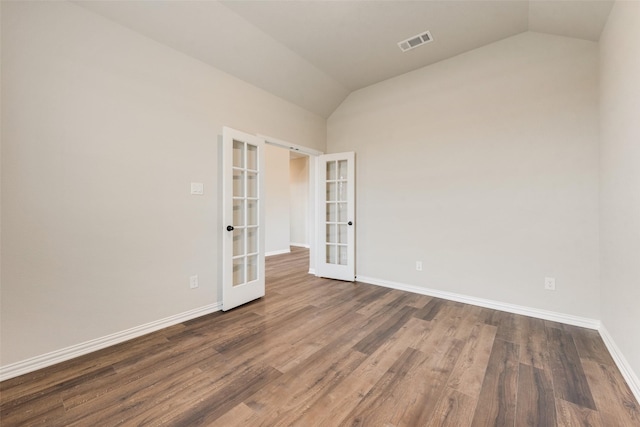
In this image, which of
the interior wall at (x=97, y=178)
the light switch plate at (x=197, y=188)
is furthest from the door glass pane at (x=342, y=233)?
the light switch plate at (x=197, y=188)

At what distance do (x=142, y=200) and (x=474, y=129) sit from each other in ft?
12.4

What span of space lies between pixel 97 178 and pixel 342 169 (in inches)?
128

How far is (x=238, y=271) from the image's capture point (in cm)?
329

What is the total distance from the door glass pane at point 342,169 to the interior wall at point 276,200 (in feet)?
9.54

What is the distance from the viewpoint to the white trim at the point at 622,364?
1.66 meters

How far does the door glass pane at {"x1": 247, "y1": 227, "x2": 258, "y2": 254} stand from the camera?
3.38 metres

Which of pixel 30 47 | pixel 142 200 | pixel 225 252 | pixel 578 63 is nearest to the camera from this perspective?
pixel 30 47

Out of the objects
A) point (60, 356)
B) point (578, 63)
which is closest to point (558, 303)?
point (578, 63)

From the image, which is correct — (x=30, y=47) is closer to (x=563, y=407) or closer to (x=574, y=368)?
(x=563, y=407)

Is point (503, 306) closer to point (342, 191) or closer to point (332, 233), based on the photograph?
point (332, 233)

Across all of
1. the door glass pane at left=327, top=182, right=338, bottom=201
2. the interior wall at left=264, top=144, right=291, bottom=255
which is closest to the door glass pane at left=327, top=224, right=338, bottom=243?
the door glass pane at left=327, top=182, right=338, bottom=201

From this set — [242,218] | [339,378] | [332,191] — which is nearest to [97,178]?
[242,218]

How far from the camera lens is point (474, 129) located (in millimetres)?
3217

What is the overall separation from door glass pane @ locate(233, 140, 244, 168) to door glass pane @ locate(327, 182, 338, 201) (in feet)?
5.69
